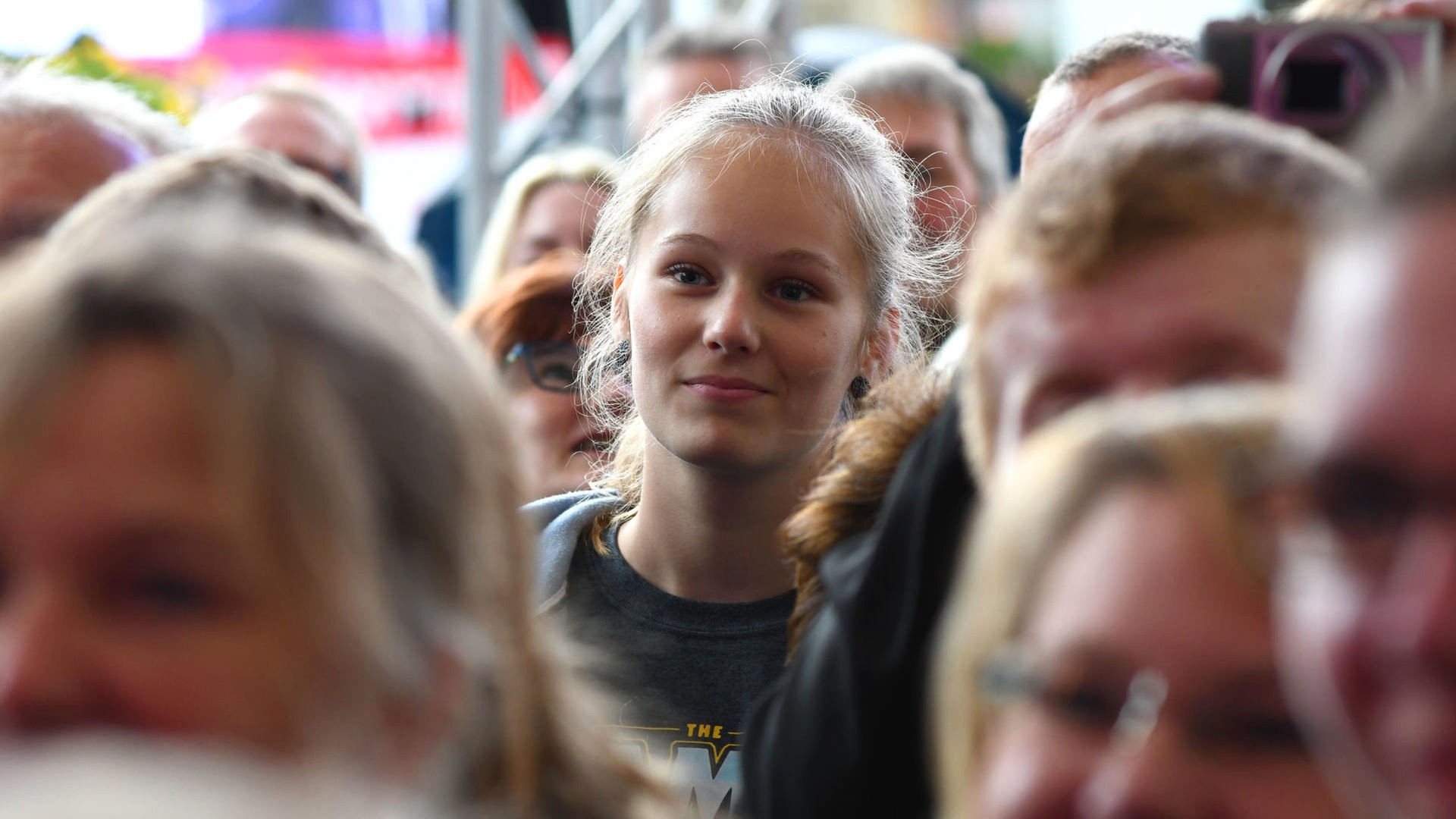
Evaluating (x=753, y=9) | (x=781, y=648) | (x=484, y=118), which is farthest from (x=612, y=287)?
(x=753, y=9)

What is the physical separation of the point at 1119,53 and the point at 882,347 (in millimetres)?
483

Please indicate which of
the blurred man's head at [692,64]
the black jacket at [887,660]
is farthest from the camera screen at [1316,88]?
the blurred man's head at [692,64]

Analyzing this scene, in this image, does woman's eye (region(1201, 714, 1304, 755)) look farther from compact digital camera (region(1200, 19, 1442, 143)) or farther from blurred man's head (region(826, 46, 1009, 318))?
blurred man's head (region(826, 46, 1009, 318))

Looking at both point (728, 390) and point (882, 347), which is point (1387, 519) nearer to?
point (728, 390)

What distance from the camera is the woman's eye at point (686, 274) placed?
210 centimetres

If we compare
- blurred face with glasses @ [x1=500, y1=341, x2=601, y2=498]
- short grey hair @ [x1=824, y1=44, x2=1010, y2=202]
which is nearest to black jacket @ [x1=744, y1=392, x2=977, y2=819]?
blurred face with glasses @ [x1=500, y1=341, x2=601, y2=498]

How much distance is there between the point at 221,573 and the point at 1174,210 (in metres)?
0.63

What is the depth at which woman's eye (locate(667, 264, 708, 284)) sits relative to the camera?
210cm

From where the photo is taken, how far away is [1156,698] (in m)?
0.76

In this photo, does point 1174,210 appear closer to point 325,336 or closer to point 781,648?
point 325,336

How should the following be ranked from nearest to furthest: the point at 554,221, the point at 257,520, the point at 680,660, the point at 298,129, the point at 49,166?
the point at 257,520 < the point at 49,166 < the point at 680,660 < the point at 554,221 < the point at 298,129

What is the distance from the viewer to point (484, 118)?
4.62m

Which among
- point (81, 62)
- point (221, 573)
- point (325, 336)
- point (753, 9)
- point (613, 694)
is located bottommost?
point (613, 694)

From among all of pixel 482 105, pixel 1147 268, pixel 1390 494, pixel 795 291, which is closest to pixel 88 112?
pixel 795 291
